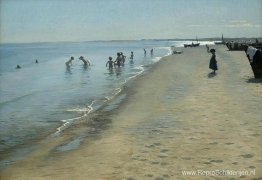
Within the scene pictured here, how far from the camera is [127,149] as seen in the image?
8711 mm

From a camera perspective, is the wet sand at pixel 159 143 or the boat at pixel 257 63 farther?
the boat at pixel 257 63

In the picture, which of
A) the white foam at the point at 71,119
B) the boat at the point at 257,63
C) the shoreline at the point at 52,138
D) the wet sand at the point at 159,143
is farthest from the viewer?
the boat at the point at 257,63

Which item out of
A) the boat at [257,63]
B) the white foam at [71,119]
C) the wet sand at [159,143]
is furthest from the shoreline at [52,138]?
the boat at [257,63]

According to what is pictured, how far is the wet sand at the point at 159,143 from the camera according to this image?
7.13 meters

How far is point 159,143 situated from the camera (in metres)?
8.97

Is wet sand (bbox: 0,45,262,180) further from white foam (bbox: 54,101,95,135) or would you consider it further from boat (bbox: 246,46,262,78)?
boat (bbox: 246,46,262,78)

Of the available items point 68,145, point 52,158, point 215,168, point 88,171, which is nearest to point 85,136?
point 68,145

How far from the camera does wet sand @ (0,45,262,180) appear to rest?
7129 millimetres

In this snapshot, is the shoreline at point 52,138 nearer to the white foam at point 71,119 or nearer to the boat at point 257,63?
the white foam at point 71,119

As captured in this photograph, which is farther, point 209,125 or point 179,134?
point 209,125

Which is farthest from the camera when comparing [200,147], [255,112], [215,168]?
[255,112]

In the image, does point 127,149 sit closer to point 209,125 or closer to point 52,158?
point 52,158

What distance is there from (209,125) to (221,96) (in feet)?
17.6

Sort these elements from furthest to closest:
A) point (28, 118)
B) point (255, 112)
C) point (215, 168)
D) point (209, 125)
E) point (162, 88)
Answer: point (162, 88) → point (28, 118) → point (255, 112) → point (209, 125) → point (215, 168)
